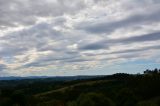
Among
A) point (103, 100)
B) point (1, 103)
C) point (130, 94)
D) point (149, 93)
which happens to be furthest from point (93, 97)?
point (149, 93)

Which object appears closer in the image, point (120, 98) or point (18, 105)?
point (18, 105)

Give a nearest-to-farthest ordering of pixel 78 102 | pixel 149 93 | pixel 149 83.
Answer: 1. pixel 78 102
2. pixel 149 93
3. pixel 149 83

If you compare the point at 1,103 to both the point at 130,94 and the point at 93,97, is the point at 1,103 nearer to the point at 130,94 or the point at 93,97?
the point at 93,97

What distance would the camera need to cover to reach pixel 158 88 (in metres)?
182

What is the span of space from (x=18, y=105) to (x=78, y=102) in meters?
25.4

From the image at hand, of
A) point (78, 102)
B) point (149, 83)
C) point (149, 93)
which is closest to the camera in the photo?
point (78, 102)

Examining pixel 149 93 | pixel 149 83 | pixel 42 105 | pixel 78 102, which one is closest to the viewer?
Result: pixel 78 102

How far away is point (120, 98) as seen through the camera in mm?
148875

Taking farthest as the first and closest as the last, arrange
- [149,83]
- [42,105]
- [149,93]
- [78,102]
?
[149,83] < [149,93] < [42,105] < [78,102]

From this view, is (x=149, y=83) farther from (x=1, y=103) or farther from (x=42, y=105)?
(x=1, y=103)

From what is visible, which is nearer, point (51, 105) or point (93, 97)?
point (93, 97)

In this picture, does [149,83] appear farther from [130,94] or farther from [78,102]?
[78,102]

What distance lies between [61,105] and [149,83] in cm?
7242

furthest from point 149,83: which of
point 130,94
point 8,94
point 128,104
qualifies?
point 8,94
